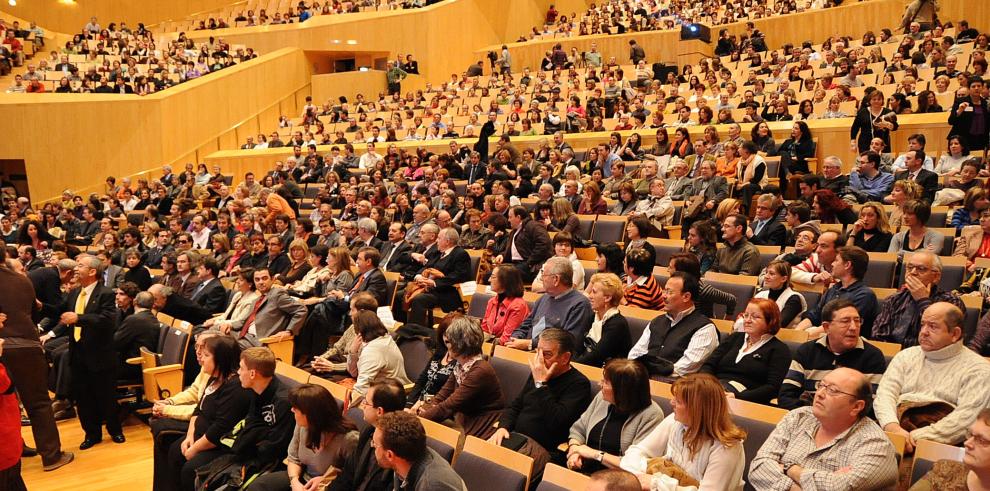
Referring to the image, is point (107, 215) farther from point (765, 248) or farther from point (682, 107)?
point (765, 248)

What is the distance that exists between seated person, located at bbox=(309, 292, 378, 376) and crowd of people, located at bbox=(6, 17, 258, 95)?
12.3 metres

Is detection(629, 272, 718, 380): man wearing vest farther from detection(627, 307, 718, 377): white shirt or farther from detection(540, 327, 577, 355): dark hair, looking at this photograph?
detection(540, 327, 577, 355): dark hair

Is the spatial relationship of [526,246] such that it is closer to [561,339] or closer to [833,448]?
[561,339]

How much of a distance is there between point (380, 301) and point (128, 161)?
11209 millimetres

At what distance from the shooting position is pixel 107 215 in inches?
451

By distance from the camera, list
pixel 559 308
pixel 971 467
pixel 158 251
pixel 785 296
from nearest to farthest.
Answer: pixel 971 467, pixel 785 296, pixel 559 308, pixel 158 251

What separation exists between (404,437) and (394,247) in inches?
170

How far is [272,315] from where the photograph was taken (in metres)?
5.52

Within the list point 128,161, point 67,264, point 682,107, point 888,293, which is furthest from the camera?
point 128,161

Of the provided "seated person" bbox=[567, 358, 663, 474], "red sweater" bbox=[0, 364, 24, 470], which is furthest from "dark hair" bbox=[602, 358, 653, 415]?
"red sweater" bbox=[0, 364, 24, 470]

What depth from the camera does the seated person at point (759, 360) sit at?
3.34 meters

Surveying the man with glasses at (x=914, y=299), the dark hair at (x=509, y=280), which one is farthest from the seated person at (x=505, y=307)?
the man with glasses at (x=914, y=299)

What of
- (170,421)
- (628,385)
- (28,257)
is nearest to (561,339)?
(628,385)

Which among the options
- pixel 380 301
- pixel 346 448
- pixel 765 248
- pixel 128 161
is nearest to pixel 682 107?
pixel 765 248
